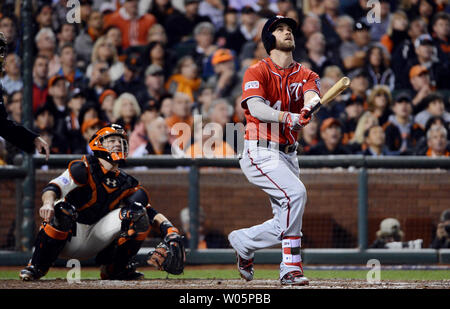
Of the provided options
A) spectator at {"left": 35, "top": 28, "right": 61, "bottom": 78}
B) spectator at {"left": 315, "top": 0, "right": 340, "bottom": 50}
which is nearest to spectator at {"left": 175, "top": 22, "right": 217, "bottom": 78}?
spectator at {"left": 315, "top": 0, "right": 340, "bottom": 50}

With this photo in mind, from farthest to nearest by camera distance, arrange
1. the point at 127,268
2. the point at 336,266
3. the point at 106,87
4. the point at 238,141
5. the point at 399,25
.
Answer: the point at 399,25, the point at 106,87, the point at 238,141, the point at 336,266, the point at 127,268

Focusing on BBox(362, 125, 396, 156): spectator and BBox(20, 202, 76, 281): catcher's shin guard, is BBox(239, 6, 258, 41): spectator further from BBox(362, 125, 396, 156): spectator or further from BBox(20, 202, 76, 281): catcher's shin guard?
BBox(20, 202, 76, 281): catcher's shin guard

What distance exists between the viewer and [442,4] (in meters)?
11.0

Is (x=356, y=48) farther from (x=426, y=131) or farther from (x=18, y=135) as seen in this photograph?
(x=18, y=135)

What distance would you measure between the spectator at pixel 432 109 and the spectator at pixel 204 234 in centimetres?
305

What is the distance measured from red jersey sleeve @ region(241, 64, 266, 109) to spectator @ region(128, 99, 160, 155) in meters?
3.92

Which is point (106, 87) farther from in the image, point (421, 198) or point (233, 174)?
point (421, 198)

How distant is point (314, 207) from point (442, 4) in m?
4.85

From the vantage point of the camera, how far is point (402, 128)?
9.00 meters

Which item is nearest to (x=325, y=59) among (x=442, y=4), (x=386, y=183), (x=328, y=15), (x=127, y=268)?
(x=328, y=15)

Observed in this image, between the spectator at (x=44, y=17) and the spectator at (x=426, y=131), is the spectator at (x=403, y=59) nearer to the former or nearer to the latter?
the spectator at (x=426, y=131)

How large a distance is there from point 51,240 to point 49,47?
5153 mm

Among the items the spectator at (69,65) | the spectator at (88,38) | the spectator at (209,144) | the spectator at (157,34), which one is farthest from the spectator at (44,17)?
the spectator at (209,144)

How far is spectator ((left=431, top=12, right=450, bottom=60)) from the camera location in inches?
409
